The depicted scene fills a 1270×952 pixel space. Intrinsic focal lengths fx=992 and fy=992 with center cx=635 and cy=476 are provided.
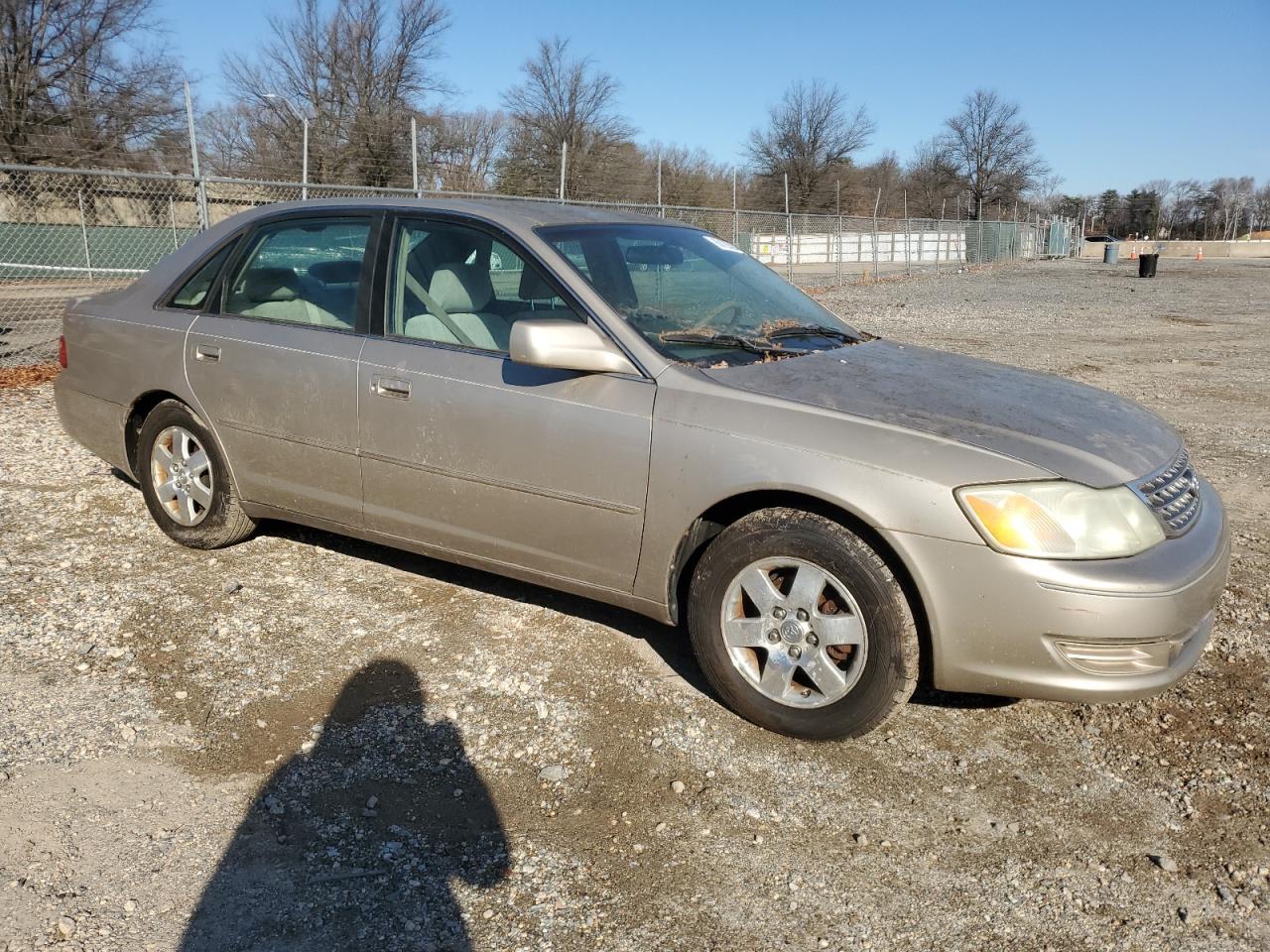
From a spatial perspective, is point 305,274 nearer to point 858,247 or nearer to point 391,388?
point 391,388

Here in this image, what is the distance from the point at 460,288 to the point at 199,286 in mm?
1511

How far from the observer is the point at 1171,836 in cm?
272

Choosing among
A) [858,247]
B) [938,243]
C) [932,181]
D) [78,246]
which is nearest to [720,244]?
[78,246]

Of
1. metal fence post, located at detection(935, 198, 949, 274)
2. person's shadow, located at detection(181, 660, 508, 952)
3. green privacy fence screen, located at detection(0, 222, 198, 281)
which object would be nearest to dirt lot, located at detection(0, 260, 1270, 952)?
person's shadow, located at detection(181, 660, 508, 952)

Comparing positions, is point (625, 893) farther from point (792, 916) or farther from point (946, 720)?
point (946, 720)

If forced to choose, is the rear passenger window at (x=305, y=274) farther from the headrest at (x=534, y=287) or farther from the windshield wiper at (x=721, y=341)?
the windshield wiper at (x=721, y=341)

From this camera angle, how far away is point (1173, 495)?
314cm

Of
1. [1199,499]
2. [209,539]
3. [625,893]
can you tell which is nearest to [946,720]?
[1199,499]

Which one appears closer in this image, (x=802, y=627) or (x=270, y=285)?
(x=802, y=627)

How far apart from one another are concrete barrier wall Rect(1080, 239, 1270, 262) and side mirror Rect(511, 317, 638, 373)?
223ft

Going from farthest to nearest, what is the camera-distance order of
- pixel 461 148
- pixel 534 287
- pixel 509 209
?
pixel 461 148 < pixel 509 209 < pixel 534 287

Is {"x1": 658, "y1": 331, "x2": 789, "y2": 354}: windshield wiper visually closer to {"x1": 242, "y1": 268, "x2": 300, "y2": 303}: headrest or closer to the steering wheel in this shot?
the steering wheel

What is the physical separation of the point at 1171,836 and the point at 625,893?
1516mm

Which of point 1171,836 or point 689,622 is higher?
point 689,622
